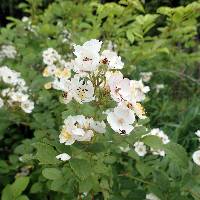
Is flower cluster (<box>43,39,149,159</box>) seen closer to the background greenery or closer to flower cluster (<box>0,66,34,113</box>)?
the background greenery

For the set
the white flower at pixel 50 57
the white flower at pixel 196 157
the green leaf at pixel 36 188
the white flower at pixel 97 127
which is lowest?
the green leaf at pixel 36 188

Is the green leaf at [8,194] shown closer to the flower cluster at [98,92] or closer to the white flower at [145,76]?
the flower cluster at [98,92]

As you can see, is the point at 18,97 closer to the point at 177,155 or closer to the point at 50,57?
the point at 50,57

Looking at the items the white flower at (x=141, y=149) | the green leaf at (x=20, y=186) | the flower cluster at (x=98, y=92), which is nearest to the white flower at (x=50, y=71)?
the white flower at (x=141, y=149)

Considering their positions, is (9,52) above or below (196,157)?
below

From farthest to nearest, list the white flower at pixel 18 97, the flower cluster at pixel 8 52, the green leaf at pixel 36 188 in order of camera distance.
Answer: the flower cluster at pixel 8 52
the white flower at pixel 18 97
the green leaf at pixel 36 188

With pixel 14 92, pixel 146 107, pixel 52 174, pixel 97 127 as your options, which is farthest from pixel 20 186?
pixel 146 107

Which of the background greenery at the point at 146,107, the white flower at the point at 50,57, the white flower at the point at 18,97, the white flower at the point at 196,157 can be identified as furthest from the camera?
the white flower at the point at 50,57
